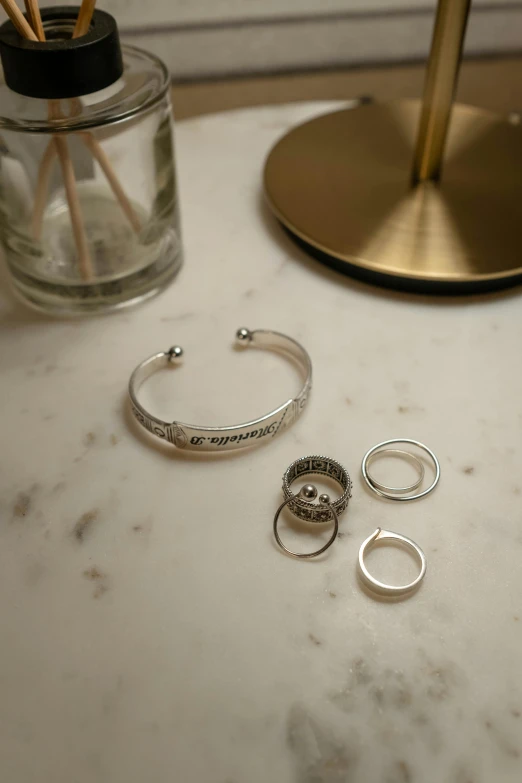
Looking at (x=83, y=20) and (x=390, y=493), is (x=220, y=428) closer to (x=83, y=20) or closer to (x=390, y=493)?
Answer: (x=390, y=493)

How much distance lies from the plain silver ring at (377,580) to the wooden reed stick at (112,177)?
28 centimetres

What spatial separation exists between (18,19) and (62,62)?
4cm

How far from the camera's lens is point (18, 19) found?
1.43ft

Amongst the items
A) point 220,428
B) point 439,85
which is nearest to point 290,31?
point 439,85

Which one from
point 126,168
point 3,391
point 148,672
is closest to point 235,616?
point 148,672

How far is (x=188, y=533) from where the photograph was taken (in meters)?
0.41

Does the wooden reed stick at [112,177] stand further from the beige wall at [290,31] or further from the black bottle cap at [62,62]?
the beige wall at [290,31]

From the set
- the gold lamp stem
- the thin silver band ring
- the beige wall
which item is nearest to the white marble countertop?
the thin silver band ring

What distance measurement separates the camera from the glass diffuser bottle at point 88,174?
459 millimetres

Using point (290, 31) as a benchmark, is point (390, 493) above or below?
below

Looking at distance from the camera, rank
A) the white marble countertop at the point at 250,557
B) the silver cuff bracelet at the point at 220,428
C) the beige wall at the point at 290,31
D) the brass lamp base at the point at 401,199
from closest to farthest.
Answer: 1. the white marble countertop at the point at 250,557
2. the silver cuff bracelet at the point at 220,428
3. the brass lamp base at the point at 401,199
4. the beige wall at the point at 290,31

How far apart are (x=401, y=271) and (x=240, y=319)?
118 millimetres

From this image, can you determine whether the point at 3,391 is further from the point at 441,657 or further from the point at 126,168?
the point at 441,657

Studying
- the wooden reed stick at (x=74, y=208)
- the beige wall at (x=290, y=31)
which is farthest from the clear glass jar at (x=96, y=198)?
the beige wall at (x=290, y=31)
